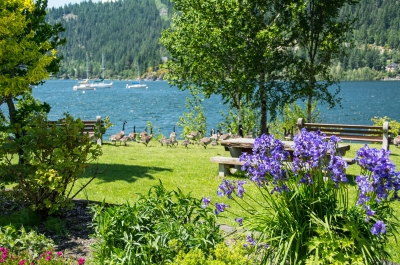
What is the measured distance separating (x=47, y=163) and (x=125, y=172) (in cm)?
598

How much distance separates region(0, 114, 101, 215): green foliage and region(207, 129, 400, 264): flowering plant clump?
120 inches

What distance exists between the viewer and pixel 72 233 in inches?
266

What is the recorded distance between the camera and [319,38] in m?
21.7

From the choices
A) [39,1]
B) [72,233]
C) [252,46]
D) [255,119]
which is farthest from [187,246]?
[255,119]

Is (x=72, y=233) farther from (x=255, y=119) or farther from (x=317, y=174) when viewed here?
(x=255, y=119)

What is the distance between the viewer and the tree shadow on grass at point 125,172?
12.2 metres

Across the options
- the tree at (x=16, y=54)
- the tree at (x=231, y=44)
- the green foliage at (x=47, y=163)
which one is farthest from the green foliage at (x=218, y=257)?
the tree at (x=231, y=44)

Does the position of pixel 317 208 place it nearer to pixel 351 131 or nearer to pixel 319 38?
pixel 351 131

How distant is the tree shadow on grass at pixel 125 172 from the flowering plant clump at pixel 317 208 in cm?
753

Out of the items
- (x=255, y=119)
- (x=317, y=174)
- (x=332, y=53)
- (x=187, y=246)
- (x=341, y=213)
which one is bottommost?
(x=255, y=119)

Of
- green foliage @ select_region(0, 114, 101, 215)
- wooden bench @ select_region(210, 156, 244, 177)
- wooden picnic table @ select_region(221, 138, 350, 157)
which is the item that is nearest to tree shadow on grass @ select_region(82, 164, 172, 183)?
wooden bench @ select_region(210, 156, 244, 177)

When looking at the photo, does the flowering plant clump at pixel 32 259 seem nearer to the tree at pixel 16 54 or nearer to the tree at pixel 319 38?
the tree at pixel 16 54

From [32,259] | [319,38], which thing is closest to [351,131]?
[319,38]

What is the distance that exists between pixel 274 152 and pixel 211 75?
711 inches
